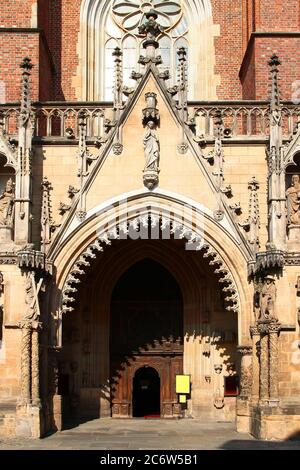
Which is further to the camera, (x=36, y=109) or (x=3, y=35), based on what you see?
(x=3, y=35)

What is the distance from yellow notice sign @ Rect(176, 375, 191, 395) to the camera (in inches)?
760

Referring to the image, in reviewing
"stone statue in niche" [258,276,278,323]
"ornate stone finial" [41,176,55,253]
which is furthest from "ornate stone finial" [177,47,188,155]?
"stone statue in niche" [258,276,278,323]

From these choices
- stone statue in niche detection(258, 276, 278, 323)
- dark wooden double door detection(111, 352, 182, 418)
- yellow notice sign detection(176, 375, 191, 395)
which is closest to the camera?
stone statue in niche detection(258, 276, 278, 323)

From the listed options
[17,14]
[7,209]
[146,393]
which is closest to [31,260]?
[7,209]

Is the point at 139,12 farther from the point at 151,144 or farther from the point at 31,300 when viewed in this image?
the point at 31,300

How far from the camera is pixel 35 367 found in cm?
1609

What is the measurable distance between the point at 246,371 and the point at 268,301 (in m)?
1.63

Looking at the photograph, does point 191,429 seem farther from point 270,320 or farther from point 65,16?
point 65,16

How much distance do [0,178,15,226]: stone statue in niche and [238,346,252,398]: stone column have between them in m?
5.33

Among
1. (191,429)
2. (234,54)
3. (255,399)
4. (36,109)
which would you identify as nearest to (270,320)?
(255,399)

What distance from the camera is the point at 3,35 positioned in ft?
64.7

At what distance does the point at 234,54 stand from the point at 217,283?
6362 millimetres

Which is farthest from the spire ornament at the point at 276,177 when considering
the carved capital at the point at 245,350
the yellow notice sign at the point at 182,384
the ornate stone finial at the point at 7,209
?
the ornate stone finial at the point at 7,209

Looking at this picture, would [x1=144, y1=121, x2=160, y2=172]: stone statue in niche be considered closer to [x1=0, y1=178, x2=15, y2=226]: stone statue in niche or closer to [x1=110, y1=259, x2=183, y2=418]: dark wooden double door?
[x1=0, y1=178, x2=15, y2=226]: stone statue in niche
